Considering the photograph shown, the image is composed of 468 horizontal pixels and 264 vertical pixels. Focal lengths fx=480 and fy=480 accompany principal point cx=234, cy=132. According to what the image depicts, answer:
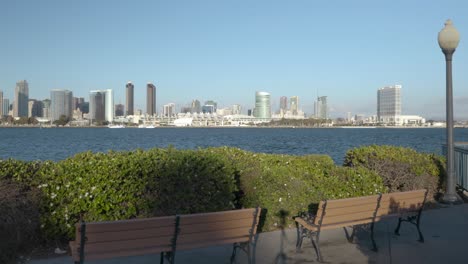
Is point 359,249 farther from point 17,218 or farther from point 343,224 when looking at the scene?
point 17,218

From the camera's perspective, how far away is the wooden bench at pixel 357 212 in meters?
6.52

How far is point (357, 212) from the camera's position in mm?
6871

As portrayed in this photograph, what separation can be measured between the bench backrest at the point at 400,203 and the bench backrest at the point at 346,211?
0.24m

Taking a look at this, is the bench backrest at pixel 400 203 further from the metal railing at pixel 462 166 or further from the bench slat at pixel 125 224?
the metal railing at pixel 462 166

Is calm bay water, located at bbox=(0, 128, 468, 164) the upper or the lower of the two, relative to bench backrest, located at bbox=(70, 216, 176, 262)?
lower

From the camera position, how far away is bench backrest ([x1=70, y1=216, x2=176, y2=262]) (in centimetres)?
486

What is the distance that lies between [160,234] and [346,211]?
278cm

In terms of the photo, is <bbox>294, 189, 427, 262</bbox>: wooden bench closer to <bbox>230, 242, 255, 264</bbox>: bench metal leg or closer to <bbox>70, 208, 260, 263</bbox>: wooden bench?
<bbox>230, 242, 255, 264</bbox>: bench metal leg

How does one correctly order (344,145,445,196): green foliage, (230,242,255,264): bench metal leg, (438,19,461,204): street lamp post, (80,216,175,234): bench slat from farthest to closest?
(344,145,445,196): green foliage → (438,19,461,204): street lamp post → (230,242,255,264): bench metal leg → (80,216,175,234): bench slat

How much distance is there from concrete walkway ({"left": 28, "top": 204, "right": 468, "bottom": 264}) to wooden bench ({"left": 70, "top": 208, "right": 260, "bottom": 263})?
789 millimetres

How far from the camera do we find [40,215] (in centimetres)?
683

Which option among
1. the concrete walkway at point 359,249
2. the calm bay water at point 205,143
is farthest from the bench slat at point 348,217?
the calm bay water at point 205,143

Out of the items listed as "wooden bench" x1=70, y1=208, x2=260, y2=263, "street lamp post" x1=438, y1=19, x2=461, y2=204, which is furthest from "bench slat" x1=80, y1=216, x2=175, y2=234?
"street lamp post" x1=438, y1=19, x2=461, y2=204

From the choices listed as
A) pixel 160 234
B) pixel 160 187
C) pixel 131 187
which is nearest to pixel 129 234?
pixel 160 234
